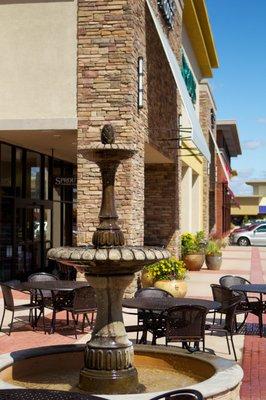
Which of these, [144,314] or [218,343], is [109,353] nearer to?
[144,314]

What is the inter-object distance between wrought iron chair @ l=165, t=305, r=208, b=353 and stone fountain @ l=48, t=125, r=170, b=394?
2095mm

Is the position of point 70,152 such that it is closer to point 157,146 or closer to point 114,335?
point 157,146

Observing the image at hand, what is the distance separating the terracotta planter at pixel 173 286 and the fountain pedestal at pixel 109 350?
28.8 ft

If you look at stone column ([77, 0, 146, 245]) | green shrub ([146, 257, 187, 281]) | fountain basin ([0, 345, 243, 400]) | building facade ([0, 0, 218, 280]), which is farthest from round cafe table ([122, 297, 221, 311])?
green shrub ([146, 257, 187, 281])

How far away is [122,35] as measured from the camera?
15.5 meters

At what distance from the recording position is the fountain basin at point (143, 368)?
679cm

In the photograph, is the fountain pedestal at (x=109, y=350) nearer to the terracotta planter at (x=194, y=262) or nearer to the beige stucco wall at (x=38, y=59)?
the beige stucco wall at (x=38, y=59)

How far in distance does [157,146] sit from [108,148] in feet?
41.8

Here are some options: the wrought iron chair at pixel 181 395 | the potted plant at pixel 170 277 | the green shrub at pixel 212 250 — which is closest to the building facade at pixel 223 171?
the green shrub at pixel 212 250

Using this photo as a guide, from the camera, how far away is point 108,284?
261 inches

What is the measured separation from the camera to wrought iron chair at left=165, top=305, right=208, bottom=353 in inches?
346

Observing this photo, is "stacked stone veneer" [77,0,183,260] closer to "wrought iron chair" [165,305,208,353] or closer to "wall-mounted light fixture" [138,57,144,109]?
"wall-mounted light fixture" [138,57,144,109]

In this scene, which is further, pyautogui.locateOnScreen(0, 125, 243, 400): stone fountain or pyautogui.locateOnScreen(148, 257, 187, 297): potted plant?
pyautogui.locateOnScreen(148, 257, 187, 297): potted plant

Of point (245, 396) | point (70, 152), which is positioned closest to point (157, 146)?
point (70, 152)
